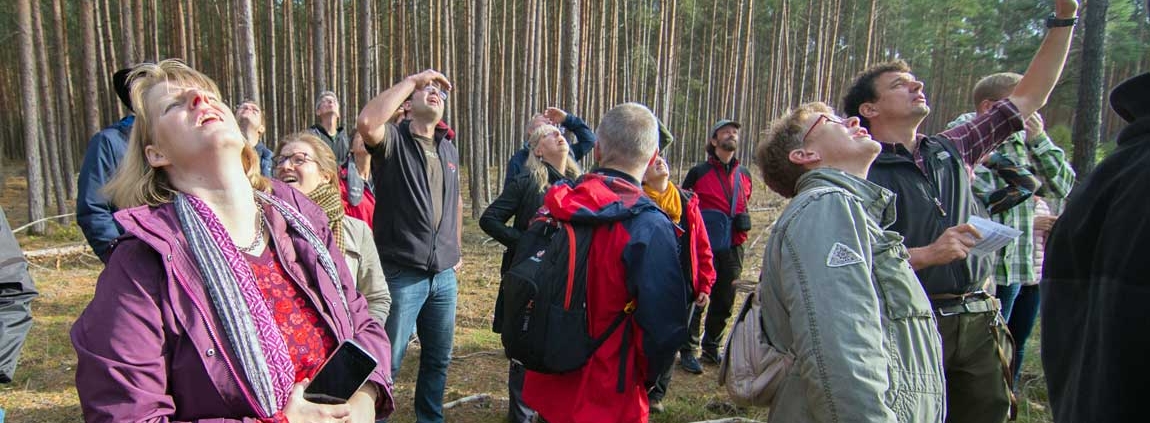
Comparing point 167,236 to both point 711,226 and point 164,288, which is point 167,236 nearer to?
Answer: point 164,288

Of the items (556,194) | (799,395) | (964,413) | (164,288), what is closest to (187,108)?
(164,288)

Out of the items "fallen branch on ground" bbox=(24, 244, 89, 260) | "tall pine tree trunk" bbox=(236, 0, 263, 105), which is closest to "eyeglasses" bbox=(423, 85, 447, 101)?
"tall pine tree trunk" bbox=(236, 0, 263, 105)

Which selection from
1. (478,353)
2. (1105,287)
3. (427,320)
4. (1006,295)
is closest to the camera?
(1105,287)

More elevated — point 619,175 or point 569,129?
point 569,129

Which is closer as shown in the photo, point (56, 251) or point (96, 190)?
point (96, 190)

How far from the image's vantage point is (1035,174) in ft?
13.0

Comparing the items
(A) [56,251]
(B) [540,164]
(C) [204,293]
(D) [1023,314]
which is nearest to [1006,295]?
(D) [1023,314]

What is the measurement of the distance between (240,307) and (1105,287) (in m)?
1.71

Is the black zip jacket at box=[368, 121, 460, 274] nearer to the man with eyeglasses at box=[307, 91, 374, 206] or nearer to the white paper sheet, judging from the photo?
the man with eyeglasses at box=[307, 91, 374, 206]

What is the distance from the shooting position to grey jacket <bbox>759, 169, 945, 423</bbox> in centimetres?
177

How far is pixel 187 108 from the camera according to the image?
1.59 m

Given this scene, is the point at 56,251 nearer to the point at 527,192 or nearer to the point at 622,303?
the point at 527,192

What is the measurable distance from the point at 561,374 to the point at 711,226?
306cm

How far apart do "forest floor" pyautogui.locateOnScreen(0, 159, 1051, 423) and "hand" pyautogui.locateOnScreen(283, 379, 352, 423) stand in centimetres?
282
